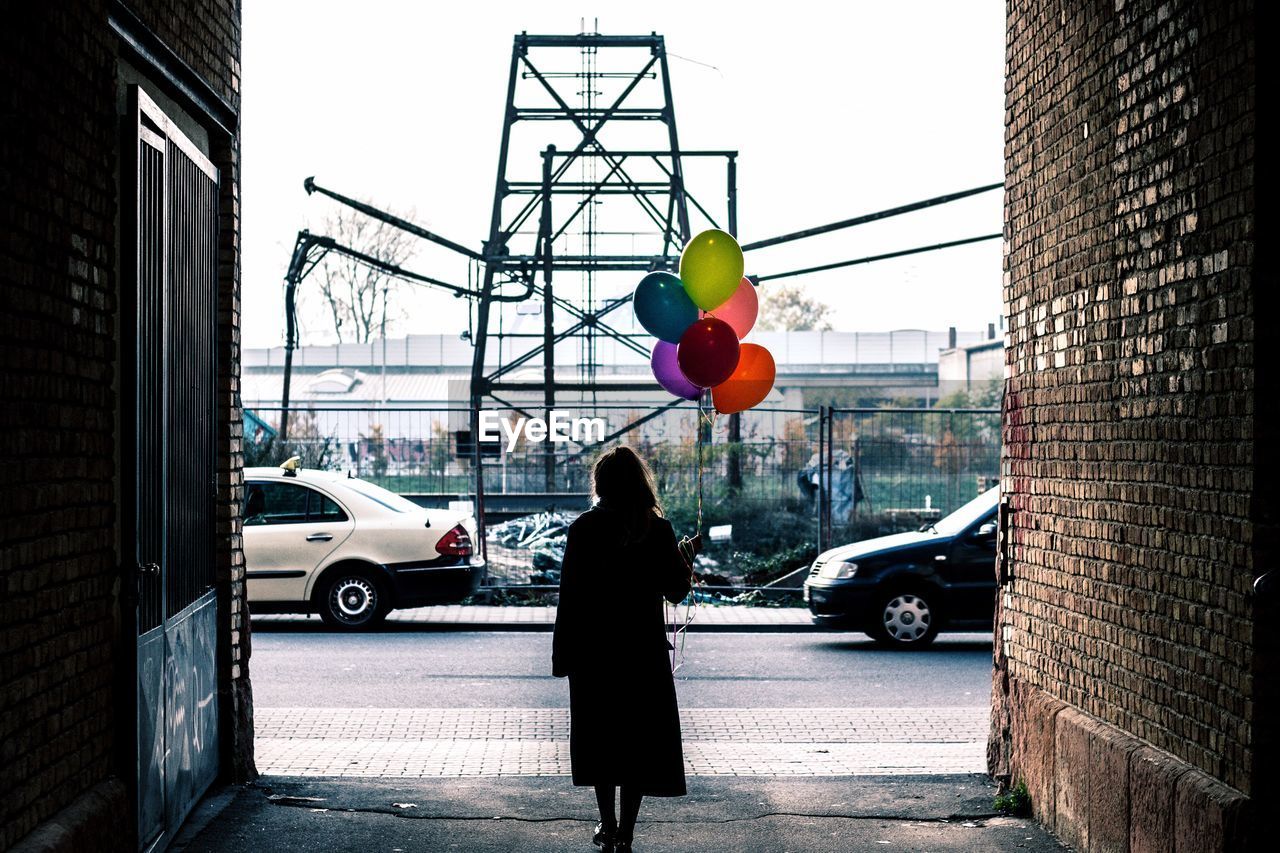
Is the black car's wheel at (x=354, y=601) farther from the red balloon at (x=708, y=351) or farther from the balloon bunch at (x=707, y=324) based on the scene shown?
the red balloon at (x=708, y=351)

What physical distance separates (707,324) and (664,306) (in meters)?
0.34

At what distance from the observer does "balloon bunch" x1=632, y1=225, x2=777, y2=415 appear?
8.35 meters

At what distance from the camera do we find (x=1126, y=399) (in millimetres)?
5602

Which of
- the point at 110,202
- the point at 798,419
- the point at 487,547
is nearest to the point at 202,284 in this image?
the point at 110,202

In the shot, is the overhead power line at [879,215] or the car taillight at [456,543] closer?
the car taillight at [456,543]

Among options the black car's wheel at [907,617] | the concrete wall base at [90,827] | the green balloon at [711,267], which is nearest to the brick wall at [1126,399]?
the green balloon at [711,267]

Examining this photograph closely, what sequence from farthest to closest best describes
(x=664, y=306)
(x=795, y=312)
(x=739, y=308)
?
(x=795, y=312) → (x=739, y=308) → (x=664, y=306)

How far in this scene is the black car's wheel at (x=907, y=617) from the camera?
45.4 feet

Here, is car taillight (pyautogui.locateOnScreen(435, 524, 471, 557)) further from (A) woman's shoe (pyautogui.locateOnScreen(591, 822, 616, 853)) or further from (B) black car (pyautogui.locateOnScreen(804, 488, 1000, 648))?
(A) woman's shoe (pyautogui.locateOnScreen(591, 822, 616, 853))

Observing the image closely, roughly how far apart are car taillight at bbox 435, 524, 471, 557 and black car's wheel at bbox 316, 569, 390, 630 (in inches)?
30.6

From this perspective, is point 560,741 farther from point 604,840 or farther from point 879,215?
point 879,215

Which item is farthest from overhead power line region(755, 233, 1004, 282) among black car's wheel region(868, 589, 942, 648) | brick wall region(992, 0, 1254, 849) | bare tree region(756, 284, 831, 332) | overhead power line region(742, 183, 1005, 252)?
bare tree region(756, 284, 831, 332)

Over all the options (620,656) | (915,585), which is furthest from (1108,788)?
(915,585)

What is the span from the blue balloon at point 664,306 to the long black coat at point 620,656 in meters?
2.65
